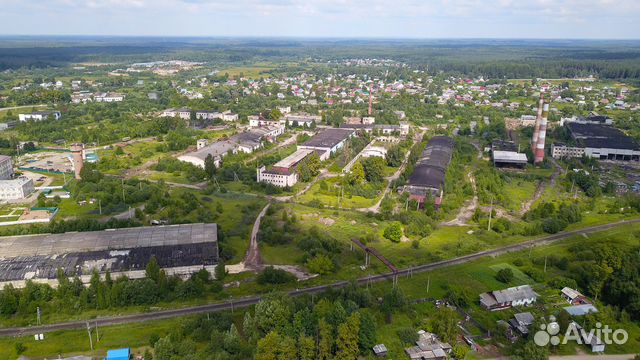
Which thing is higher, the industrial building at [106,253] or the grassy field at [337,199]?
the industrial building at [106,253]

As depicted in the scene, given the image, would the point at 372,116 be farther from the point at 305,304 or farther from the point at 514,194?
the point at 305,304

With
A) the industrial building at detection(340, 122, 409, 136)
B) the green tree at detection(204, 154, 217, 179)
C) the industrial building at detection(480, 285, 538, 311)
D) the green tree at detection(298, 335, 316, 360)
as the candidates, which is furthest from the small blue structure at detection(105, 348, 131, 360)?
the industrial building at detection(340, 122, 409, 136)

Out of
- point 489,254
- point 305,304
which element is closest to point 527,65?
point 489,254

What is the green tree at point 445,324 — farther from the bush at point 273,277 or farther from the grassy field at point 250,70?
the grassy field at point 250,70

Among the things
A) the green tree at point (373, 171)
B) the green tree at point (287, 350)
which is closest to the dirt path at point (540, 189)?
the green tree at point (373, 171)

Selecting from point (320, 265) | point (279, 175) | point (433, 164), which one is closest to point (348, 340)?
point (320, 265)

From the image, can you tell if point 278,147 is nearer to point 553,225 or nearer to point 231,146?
point 231,146

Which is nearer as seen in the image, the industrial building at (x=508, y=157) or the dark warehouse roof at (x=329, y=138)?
the industrial building at (x=508, y=157)
